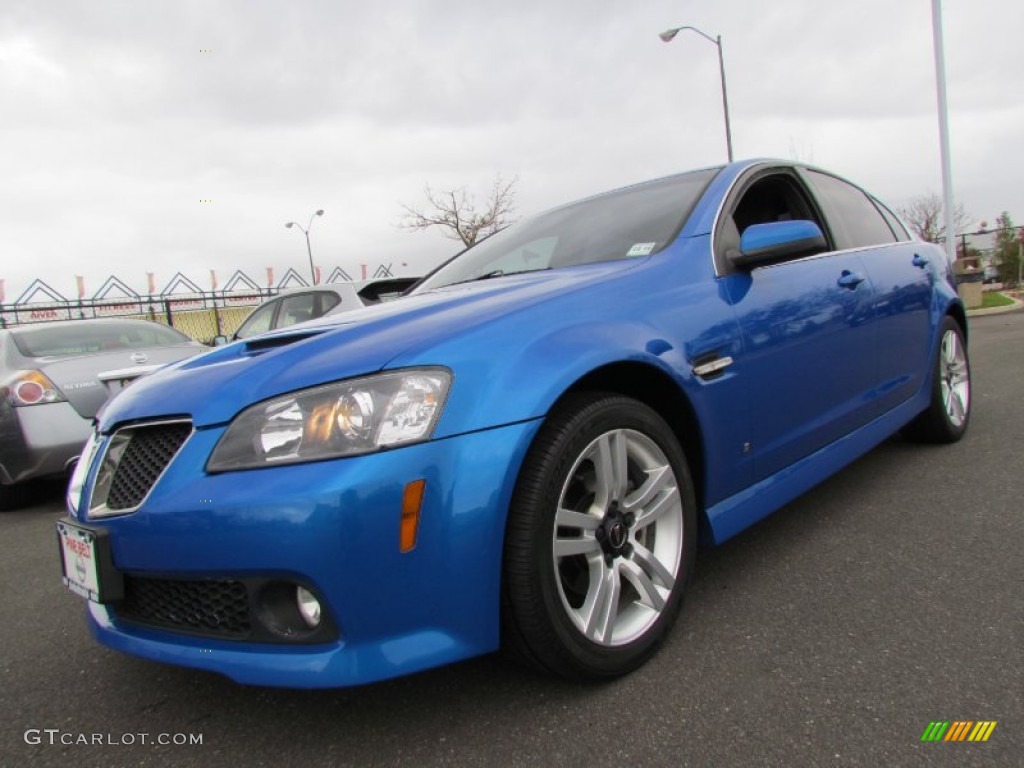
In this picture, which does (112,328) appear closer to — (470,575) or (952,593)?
(470,575)

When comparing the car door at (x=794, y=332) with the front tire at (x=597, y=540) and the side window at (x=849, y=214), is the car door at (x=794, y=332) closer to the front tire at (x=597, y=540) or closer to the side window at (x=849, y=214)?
the side window at (x=849, y=214)

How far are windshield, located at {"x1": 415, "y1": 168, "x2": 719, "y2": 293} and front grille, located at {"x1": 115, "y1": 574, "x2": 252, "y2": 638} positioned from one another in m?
1.58

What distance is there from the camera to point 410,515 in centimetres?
142

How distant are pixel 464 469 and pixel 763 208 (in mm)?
1995

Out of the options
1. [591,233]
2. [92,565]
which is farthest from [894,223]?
[92,565]

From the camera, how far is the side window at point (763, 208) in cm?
236

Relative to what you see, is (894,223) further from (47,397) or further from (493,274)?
(47,397)

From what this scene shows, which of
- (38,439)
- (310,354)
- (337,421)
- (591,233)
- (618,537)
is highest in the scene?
(591,233)

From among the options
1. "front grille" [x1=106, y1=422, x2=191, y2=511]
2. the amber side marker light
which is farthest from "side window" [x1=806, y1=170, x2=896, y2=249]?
"front grille" [x1=106, y1=422, x2=191, y2=511]

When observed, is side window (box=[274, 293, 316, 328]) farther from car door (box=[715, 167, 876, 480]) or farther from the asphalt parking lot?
car door (box=[715, 167, 876, 480])

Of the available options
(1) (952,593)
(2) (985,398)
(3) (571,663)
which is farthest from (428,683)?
(2) (985,398)

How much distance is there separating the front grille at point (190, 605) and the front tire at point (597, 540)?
60 centimetres

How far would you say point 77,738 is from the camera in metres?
1.67

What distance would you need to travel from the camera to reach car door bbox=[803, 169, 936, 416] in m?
2.96
